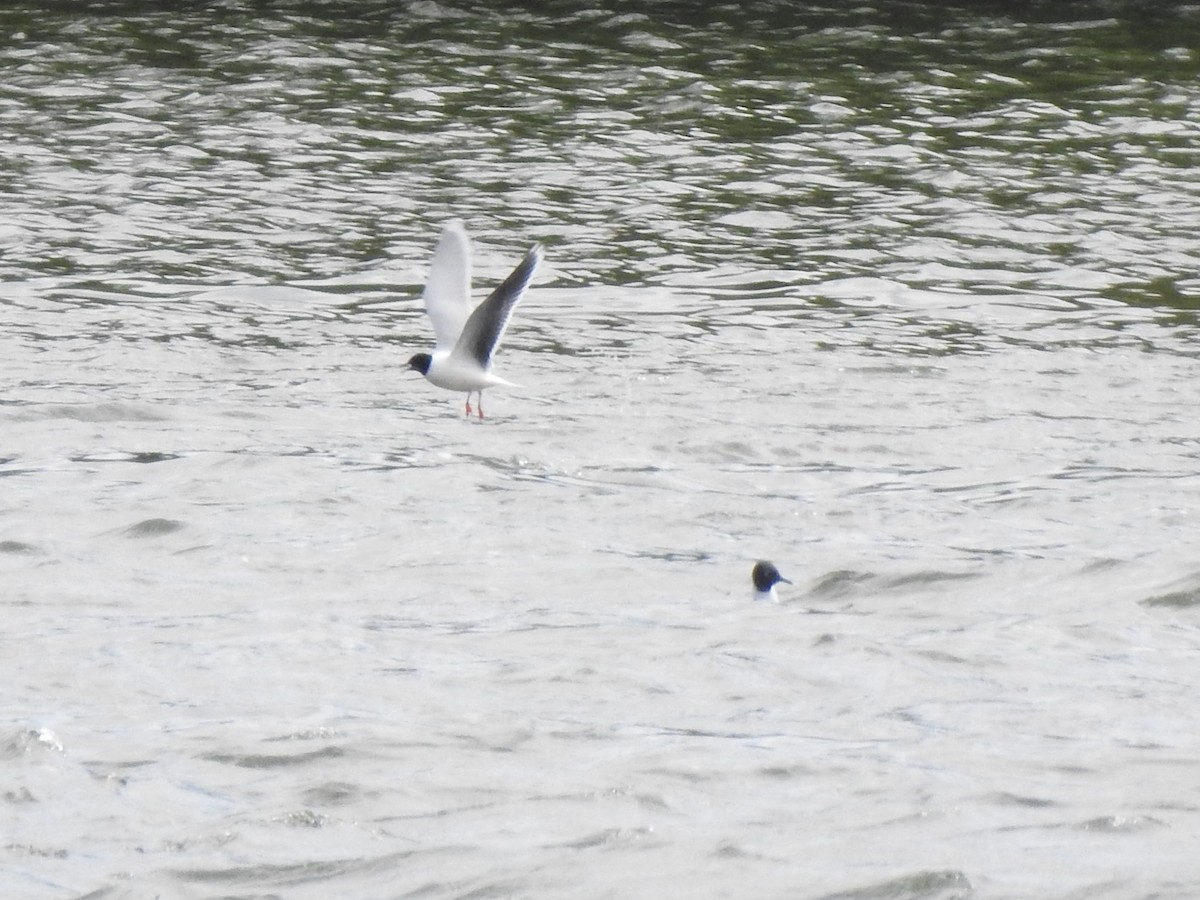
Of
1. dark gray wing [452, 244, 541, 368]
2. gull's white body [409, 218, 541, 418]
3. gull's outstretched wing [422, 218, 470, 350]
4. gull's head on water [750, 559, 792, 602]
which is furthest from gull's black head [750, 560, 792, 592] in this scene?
gull's outstretched wing [422, 218, 470, 350]

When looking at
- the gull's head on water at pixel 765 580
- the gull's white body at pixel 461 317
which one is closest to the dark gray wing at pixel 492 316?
the gull's white body at pixel 461 317

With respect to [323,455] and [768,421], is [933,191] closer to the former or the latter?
[768,421]

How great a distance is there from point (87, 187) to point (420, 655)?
11.4 meters

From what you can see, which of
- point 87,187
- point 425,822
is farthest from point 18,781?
point 87,187

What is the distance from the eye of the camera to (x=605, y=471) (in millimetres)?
11727

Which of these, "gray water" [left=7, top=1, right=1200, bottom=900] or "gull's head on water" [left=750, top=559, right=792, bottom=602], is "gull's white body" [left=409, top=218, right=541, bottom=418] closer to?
"gray water" [left=7, top=1, right=1200, bottom=900]

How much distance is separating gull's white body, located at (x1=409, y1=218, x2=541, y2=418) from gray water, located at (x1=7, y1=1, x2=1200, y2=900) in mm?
471

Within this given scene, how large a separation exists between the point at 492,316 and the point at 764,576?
3.22m

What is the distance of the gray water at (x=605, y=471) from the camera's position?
21.9 feet

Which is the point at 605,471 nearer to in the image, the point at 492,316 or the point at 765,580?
the point at 492,316

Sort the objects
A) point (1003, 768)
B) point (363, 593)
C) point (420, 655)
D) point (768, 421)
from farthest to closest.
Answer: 1. point (768, 421)
2. point (363, 593)
3. point (420, 655)
4. point (1003, 768)

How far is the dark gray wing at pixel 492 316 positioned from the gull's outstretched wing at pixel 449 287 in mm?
274

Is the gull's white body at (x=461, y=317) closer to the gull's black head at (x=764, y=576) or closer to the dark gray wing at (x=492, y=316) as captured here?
the dark gray wing at (x=492, y=316)

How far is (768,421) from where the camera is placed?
12.8m
